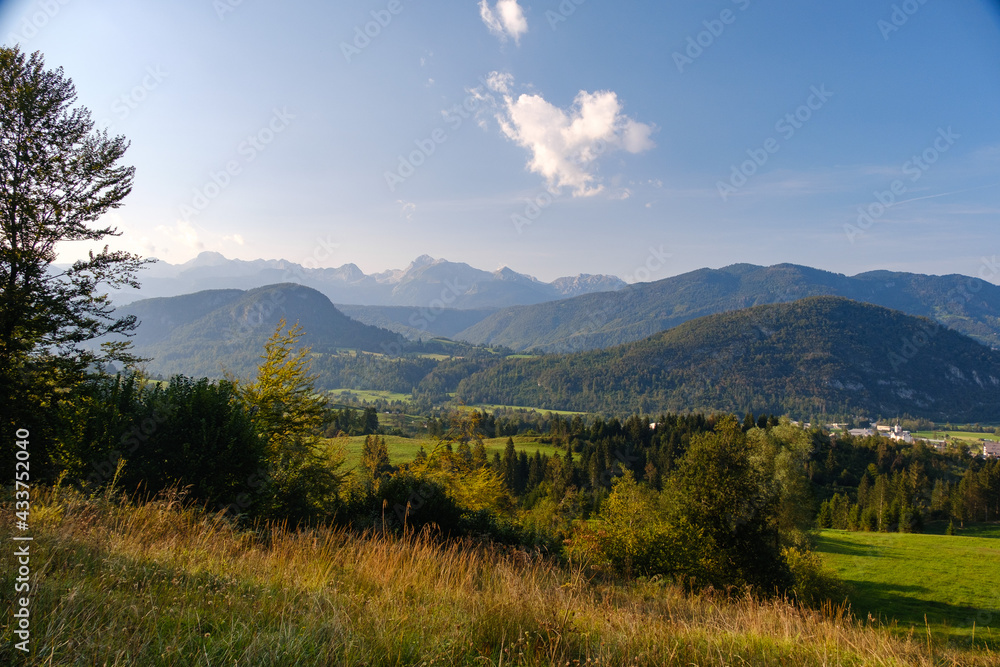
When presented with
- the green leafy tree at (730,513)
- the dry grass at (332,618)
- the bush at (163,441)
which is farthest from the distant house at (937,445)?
the bush at (163,441)

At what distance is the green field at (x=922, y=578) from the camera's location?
2433 cm

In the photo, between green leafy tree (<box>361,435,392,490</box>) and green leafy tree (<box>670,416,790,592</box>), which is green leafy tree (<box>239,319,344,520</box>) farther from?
green leafy tree (<box>670,416,790,592</box>)

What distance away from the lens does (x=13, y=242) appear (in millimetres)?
11750

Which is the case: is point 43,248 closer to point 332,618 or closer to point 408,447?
point 332,618

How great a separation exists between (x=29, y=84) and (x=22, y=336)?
7.08m

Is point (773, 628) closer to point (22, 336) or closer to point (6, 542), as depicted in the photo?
point (6, 542)

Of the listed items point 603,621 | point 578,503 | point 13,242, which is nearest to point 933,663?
point 603,621

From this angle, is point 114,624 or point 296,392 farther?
point 296,392

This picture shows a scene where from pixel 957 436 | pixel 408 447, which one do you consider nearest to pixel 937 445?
pixel 957 436

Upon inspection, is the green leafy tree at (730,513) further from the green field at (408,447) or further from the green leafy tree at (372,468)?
the green field at (408,447)

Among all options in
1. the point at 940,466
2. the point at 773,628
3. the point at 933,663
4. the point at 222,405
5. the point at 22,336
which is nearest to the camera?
the point at 933,663

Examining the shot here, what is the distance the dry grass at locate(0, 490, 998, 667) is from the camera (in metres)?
2.60

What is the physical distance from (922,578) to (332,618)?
44581mm

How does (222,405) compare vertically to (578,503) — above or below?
above
